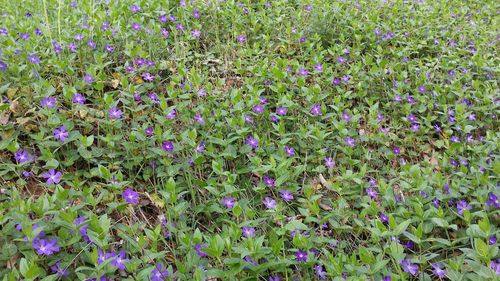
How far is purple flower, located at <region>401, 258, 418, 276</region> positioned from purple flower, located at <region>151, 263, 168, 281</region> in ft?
3.59

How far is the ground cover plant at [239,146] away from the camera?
200 cm

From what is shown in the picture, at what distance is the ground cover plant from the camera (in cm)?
200

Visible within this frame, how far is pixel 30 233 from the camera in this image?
1.84 m

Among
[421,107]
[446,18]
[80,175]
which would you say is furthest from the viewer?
[446,18]

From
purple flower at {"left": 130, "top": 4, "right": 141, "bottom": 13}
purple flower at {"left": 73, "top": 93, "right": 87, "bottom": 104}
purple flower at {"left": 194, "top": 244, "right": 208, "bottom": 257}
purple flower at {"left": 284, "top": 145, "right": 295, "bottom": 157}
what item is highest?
purple flower at {"left": 130, "top": 4, "right": 141, "bottom": 13}

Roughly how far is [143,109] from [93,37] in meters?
0.92

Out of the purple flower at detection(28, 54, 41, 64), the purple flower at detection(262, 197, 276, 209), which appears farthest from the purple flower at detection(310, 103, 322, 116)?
the purple flower at detection(28, 54, 41, 64)

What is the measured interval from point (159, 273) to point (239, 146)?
105cm

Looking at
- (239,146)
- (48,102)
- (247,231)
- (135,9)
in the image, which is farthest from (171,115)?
(135,9)

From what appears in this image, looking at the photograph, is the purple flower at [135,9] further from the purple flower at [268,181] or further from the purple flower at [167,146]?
the purple flower at [268,181]

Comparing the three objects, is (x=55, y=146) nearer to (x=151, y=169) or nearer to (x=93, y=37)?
(x=151, y=169)

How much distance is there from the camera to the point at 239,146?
2777 millimetres

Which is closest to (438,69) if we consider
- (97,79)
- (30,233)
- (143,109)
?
(143,109)

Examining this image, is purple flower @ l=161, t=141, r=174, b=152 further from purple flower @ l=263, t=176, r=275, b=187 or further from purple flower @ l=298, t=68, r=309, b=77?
Result: purple flower @ l=298, t=68, r=309, b=77
